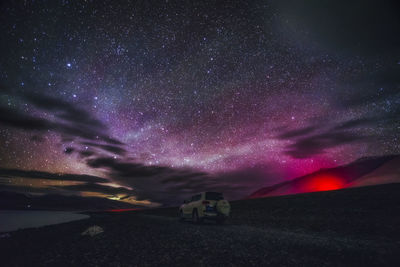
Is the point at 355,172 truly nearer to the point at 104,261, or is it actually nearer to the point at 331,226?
the point at 331,226

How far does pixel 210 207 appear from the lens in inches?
683

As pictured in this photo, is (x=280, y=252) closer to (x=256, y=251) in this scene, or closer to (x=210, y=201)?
(x=256, y=251)

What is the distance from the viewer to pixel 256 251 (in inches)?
321

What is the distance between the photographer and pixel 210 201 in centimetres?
1748

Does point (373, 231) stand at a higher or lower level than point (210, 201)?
lower

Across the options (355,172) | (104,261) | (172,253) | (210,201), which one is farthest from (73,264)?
(355,172)

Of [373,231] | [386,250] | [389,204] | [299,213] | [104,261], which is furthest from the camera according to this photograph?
[299,213]

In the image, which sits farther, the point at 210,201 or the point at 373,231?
the point at 210,201

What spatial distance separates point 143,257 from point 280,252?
4980 millimetres

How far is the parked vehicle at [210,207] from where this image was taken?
1730cm

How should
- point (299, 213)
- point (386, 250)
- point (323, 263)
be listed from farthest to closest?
1. point (299, 213)
2. point (386, 250)
3. point (323, 263)

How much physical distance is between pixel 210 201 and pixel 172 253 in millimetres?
9575

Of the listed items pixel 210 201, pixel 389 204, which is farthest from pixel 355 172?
pixel 210 201

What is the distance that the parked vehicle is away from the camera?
56.7 feet
